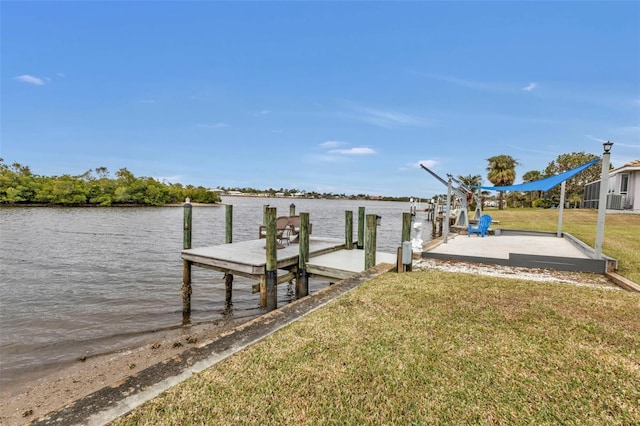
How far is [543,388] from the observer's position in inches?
97.3

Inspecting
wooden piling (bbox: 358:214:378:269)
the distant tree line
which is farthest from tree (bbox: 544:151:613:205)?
the distant tree line

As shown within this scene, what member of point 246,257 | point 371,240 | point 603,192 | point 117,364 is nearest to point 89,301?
point 117,364

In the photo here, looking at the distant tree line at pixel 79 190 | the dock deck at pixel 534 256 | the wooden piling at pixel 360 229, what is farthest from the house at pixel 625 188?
the distant tree line at pixel 79 190

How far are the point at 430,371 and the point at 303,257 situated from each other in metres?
5.31

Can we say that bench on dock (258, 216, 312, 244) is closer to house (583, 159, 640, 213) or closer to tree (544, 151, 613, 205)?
house (583, 159, 640, 213)

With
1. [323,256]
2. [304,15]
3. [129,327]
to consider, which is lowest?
[129,327]

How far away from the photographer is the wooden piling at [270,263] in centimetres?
692

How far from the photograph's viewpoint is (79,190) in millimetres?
60156

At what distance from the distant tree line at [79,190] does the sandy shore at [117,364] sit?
68050 millimetres

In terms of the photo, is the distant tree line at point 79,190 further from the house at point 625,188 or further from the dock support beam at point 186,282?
the house at point 625,188

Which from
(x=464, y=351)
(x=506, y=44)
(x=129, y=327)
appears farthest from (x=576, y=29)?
(x=129, y=327)

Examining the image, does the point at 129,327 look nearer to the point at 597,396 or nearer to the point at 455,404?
the point at 455,404

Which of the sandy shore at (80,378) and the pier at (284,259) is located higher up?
the pier at (284,259)

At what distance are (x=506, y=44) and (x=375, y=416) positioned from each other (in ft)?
49.0
